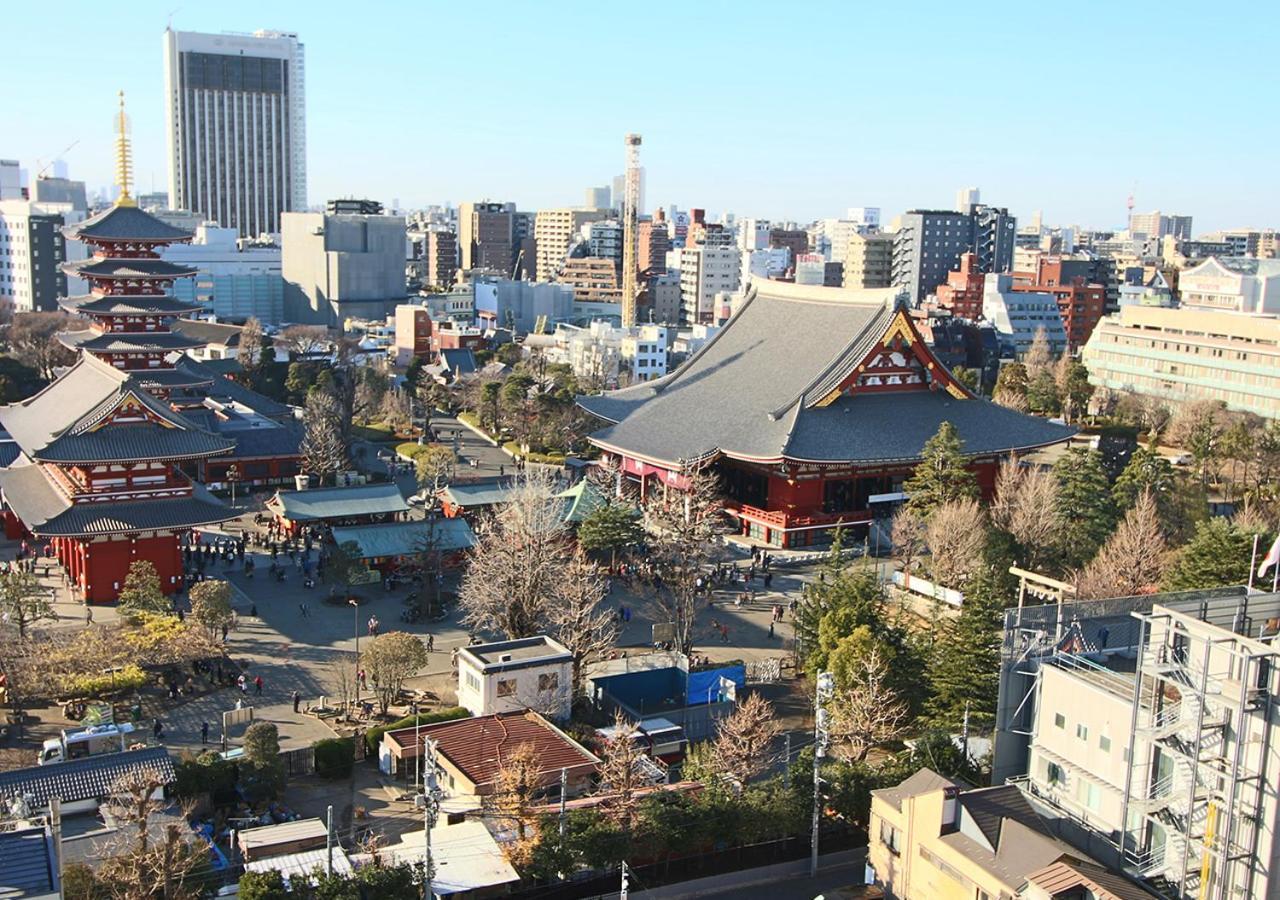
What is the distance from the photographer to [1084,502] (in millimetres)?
36406

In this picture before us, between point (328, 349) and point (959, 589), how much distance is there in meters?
52.4

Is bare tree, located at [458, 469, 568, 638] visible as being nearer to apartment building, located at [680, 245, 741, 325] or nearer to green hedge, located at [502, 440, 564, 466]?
green hedge, located at [502, 440, 564, 466]

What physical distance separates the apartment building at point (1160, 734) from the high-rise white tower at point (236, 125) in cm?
13542

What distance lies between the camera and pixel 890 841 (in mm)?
19312

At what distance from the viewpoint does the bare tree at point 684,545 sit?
2947cm

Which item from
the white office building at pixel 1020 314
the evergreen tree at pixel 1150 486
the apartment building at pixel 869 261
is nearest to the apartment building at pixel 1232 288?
the white office building at pixel 1020 314

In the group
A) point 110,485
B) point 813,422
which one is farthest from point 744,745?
point 813,422

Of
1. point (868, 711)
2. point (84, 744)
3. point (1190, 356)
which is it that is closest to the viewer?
point (868, 711)

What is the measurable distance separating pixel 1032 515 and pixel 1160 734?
56.1 ft

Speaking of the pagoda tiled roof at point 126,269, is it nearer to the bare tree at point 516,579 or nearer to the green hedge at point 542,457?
the green hedge at point 542,457

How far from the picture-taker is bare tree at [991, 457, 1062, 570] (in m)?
34.1

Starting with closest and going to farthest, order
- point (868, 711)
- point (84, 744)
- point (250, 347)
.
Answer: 1. point (868, 711)
2. point (84, 744)
3. point (250, 347)

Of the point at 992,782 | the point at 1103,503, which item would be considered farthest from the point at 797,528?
the point at 992,782

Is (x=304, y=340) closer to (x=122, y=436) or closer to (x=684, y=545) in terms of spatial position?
(x=122, y=436)
